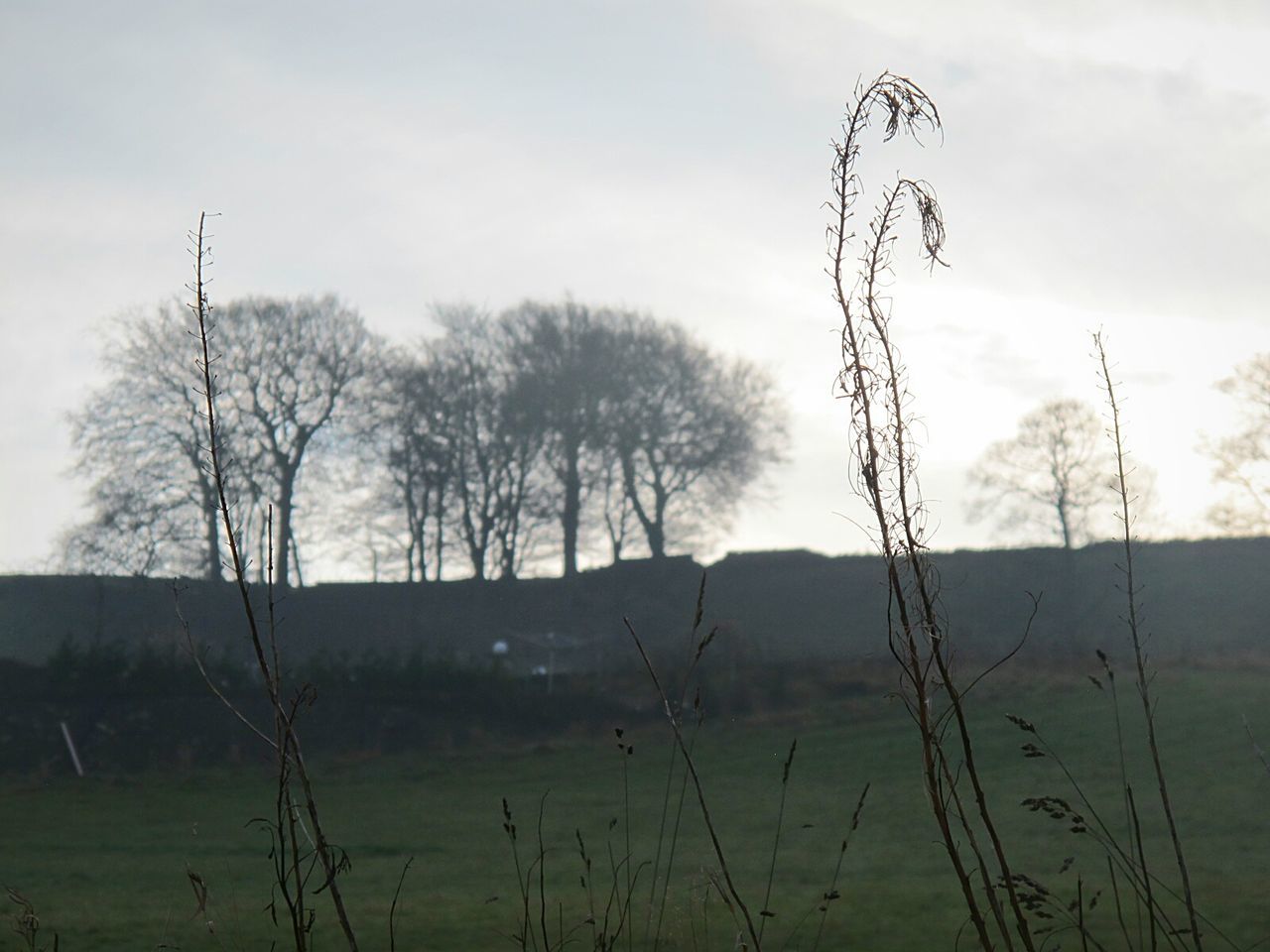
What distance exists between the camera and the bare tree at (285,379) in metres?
37.8

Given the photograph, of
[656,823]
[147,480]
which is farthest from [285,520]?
[656,823]

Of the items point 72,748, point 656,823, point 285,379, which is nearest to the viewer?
point 656,823

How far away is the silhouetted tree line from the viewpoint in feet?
119

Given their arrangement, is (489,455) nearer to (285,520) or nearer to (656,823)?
(285,520)

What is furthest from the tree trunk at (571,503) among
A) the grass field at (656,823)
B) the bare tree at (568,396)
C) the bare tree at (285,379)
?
the grass field at (656,823)

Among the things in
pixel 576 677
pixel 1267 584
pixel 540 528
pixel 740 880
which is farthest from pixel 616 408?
pixel 740 880

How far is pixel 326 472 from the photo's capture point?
39.4m

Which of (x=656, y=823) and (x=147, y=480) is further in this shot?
(x=147, y=480)

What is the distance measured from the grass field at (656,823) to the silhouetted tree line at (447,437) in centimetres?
1400

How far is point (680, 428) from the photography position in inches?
1689

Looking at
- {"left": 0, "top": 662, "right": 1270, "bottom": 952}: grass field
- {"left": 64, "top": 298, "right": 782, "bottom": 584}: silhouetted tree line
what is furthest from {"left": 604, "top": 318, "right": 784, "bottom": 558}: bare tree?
{"left": 0, "top": 662, "right": 1270, "bottom": 952}: grass field

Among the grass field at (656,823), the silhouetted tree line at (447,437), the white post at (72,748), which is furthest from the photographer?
the silhouetted tree line at (447,437)

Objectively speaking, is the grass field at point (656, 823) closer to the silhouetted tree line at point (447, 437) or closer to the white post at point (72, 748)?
the white post at point (72, 748)

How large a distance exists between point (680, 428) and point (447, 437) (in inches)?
307
